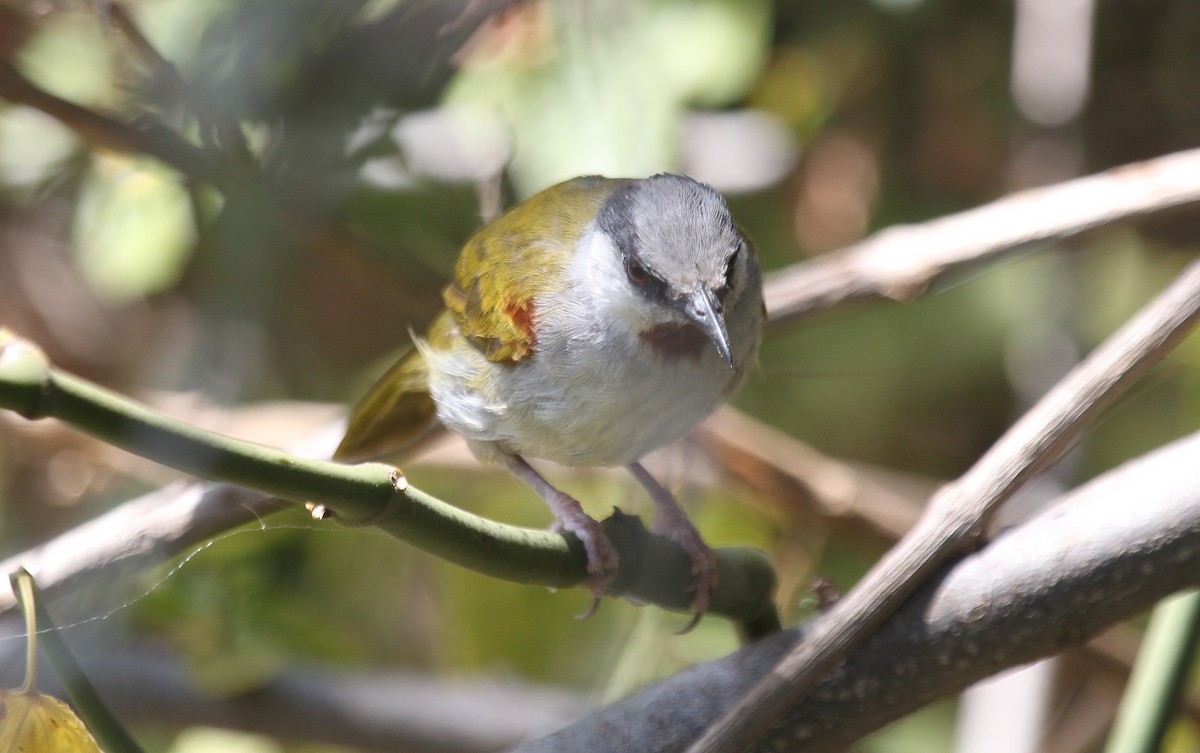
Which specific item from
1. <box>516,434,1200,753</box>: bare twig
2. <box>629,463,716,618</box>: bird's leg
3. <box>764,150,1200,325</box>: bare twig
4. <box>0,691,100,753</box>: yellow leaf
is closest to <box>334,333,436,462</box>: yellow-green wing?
<box>629,463,716,618</box>: bird's leg

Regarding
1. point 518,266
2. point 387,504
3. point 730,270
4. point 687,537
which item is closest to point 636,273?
point 730,270

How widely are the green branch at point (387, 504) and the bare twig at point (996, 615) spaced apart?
0.49 ft

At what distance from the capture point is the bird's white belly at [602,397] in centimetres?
164

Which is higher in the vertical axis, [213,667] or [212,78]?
[212,78]

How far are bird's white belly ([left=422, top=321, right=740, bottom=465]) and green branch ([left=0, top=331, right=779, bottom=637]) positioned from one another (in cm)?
32

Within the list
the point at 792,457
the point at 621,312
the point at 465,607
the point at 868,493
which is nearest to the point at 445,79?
the point at 621,312

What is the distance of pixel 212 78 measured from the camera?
106 cm

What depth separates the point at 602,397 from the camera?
5.38 ft

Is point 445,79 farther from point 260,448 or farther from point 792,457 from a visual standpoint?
point 792,457

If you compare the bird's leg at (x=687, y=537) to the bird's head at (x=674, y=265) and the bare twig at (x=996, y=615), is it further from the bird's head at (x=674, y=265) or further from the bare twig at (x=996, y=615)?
the bird's head at (x=674, y=265)

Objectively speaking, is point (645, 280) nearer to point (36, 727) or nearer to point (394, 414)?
point (394, 414)

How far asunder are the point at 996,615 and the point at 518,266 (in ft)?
3.31

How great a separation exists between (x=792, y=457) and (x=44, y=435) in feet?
5.33

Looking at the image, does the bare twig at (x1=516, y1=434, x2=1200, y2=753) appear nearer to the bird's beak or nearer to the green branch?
the green branch
